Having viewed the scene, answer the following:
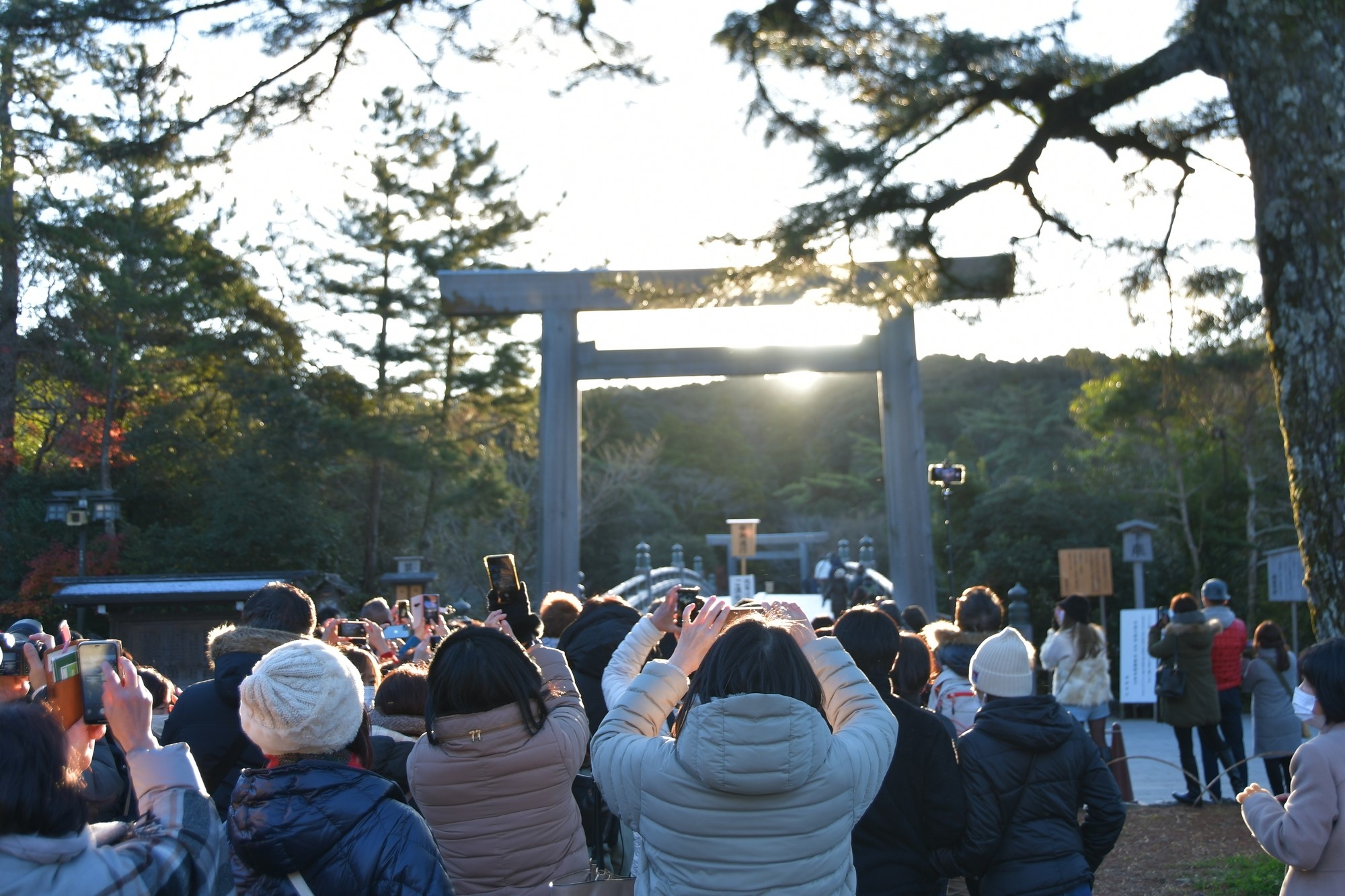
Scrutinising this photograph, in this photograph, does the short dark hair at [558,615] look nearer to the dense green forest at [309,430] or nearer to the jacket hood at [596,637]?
the jacket hood at [596,637]

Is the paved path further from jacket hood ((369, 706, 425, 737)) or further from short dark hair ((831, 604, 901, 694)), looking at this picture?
jacket hood ((369, 706, 425, 737))

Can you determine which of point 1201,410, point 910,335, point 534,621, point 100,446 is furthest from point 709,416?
point 534,621

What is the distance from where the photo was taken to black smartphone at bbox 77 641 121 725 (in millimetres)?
1847

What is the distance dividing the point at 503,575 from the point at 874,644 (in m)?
1.39

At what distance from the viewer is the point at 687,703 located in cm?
217

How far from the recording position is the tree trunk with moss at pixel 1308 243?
4.34 metres

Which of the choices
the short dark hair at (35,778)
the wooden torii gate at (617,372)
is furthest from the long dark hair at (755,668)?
the wooden torii gate at (617,372)

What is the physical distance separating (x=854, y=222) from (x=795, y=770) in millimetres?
4179

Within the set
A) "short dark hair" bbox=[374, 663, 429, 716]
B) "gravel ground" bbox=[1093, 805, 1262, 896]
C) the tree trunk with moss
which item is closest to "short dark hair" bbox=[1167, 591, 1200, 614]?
"gravel ground" bbox=[1093, 805, 1262, 896]

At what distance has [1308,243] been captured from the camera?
14.4ft

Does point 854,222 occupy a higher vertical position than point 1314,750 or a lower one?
higher

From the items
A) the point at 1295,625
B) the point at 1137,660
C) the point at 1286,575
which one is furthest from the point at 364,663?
the point at 1137,660

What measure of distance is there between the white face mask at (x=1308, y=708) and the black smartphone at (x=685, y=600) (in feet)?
4.74

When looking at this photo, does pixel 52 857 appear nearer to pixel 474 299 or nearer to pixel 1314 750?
pixel 1314 750
